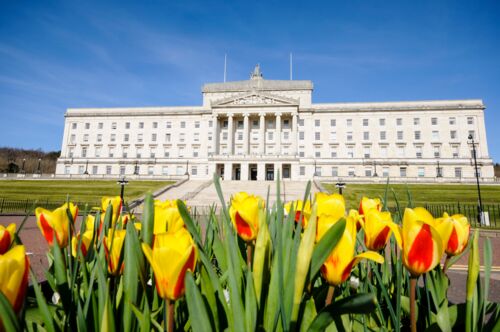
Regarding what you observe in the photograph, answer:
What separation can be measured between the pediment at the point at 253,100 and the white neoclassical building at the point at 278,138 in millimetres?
199

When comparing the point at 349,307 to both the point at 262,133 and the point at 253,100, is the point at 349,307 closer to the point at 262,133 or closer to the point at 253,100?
the point at 262,133

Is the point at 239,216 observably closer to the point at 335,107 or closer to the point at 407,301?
the point at 407,301

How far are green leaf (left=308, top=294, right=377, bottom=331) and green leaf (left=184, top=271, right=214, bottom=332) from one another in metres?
0.33

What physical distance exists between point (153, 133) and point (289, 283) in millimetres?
63338

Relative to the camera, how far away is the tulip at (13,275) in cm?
68

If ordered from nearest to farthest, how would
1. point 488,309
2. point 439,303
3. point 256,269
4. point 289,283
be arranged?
1. point 289,283
2. point 256,269
3. point 439,303
4. point 488,309

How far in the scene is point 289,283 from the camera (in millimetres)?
866

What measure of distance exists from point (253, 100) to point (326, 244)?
54867mm

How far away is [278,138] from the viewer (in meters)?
52.4

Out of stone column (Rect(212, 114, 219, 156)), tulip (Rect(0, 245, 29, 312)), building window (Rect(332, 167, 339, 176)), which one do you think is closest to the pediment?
stone column (Rect(212, 114, 219, 156))

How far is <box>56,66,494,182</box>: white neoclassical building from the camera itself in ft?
167

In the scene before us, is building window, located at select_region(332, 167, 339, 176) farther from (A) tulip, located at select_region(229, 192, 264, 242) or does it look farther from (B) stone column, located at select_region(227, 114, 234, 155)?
(A) tulip, located at select_region(229, 192, 264, 242)

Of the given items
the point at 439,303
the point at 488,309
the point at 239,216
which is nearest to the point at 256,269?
the point at 239,216

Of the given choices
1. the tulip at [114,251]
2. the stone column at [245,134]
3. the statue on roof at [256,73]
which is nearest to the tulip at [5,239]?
the tulip at [114,251]
